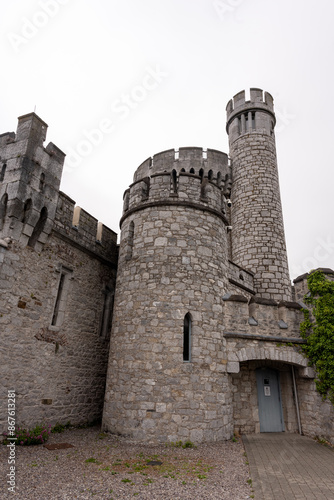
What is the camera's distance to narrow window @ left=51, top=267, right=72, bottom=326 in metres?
7.92

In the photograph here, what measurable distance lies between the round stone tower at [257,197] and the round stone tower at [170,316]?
13.3ft

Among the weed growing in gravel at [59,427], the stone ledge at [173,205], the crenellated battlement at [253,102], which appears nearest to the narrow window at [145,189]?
the stone ledge at [173,205]

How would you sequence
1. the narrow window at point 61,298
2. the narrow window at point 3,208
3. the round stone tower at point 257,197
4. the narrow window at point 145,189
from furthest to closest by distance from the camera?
the round stone tower at point 257,197 → the narrow window at point 145,189 → the narrow window at point 61,298 → the narrow window at point 3,208

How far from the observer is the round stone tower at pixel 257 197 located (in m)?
12.1

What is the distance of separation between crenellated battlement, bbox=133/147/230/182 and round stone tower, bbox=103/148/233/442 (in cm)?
606

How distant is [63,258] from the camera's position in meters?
8.34

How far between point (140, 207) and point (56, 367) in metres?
4.71

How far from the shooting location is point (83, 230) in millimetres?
9148

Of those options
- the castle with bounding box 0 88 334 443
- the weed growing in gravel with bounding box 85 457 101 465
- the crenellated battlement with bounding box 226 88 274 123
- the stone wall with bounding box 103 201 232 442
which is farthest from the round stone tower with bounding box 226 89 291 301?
the weed growing in gravel with bounding box 85 457 101 465

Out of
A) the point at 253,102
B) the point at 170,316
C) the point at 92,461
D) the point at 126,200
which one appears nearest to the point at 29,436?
the point at 92,461

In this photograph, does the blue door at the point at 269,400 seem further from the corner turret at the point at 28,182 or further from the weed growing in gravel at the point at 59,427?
the corner turret at the point at 28,182

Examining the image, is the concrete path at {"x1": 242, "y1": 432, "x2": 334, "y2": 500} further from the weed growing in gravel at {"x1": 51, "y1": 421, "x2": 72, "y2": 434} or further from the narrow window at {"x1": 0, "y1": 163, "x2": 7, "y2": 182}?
the narrow window at {"x1": 0, "y1": 163, "x2": 7, "y2": 182}

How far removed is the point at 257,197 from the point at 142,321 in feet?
28.4

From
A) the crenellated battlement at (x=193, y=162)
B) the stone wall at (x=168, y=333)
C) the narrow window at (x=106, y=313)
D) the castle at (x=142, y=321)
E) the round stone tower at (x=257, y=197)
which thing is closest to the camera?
the stone wall at (x=168, y=333)
